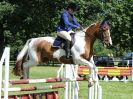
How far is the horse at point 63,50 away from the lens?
33.0 feet

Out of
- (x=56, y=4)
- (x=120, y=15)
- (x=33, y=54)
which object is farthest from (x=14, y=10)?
(x=33, y=54)

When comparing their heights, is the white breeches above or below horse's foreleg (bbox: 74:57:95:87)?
above

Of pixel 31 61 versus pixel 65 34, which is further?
pixel 31 61

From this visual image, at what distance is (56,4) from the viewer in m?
40.2

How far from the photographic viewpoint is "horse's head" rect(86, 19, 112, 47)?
33.1 feet

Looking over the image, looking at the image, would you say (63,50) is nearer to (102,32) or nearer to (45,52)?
(45,52)

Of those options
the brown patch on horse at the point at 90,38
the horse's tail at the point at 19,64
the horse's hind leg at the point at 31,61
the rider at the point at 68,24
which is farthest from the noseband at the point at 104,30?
the horse's tail at the point at 19,64

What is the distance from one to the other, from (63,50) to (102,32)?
0.98 meters

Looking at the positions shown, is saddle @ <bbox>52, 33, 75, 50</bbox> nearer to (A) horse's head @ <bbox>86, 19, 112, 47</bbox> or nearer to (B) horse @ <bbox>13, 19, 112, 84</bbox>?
(B) horse @ <bbox>13, 19, 112, 84</bbox>

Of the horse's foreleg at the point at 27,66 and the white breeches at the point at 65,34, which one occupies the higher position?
the white breeches at the point at 65,34

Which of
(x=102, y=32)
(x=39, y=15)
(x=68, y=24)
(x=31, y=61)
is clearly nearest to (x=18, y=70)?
(x=31, y=61)

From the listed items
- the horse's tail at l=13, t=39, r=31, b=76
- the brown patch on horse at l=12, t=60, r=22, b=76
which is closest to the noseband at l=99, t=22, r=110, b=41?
the horse's tail at l=13, t=39, r=31, b=76

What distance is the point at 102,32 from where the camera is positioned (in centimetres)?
1013

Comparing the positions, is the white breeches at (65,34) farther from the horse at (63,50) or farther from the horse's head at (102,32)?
the horse's head at (102,32)
